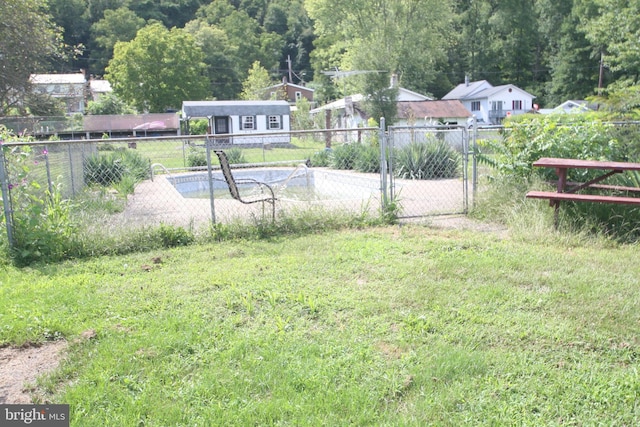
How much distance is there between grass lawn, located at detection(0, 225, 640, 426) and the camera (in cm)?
276

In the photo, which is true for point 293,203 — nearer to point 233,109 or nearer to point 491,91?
point 233,109

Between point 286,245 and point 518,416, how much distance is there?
12.6 feet

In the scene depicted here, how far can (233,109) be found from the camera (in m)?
37.9

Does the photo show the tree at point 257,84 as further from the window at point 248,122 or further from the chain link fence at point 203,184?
the chain link fence at point 203,184

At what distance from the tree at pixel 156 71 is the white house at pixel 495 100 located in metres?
28.7

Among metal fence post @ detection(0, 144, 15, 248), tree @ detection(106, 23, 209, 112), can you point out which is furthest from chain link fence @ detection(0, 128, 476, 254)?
tree @ detection(106, 23, 209, 112)

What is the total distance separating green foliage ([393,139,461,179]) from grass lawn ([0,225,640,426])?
8.44m

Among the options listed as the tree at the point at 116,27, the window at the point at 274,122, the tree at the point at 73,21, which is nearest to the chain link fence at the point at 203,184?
the window at the point at 274,122

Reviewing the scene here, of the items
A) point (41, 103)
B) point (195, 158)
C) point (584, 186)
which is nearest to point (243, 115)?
point (41, 103)

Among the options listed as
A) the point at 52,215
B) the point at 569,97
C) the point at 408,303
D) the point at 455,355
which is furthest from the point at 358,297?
the point at 569,97

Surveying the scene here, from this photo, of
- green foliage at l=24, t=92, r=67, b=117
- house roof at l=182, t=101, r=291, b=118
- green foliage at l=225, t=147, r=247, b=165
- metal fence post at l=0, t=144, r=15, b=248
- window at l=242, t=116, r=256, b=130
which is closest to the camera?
metal fence post at l=0, t=144, r=15, b=248

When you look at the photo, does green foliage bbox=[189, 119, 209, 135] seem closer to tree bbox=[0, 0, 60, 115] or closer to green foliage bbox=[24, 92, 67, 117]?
green foliage bbox=[24, 92, 67, 117]

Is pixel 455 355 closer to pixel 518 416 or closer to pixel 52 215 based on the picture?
pixel 518 416

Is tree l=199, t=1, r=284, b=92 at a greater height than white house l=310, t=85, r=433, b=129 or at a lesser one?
greater
